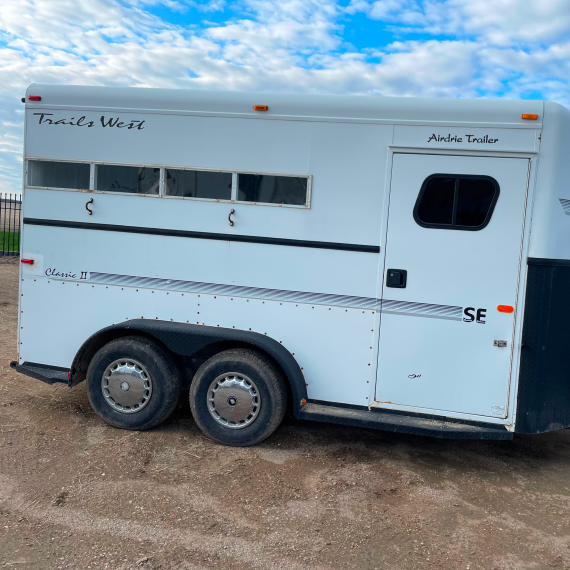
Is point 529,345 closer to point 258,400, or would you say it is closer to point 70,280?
point 258,400

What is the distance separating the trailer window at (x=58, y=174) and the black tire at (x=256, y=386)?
6.28 ft

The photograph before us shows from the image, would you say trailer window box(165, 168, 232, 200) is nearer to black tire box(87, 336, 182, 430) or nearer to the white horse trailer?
the white horse trailer

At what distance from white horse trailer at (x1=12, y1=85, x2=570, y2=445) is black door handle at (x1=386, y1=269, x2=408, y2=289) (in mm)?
16

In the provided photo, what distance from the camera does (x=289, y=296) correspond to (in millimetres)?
4344

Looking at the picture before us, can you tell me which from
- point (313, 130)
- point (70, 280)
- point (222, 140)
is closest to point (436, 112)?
point (313, 130)

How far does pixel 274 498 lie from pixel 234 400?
94cm

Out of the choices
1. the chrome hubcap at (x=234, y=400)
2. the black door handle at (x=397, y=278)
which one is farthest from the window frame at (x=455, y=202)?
the chrome hubcap at (x=234, y=400)

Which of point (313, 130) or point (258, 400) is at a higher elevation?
point (313, 130)

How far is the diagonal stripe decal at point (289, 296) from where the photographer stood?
415 cm

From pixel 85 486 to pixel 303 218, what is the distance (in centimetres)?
255

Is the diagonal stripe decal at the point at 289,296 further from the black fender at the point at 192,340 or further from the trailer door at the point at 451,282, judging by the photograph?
the black fender at the point at 192,340

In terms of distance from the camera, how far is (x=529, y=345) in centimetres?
402

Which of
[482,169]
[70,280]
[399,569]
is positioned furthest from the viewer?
[70,280]

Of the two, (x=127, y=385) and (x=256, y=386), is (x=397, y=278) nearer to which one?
(x=256, y=386)
